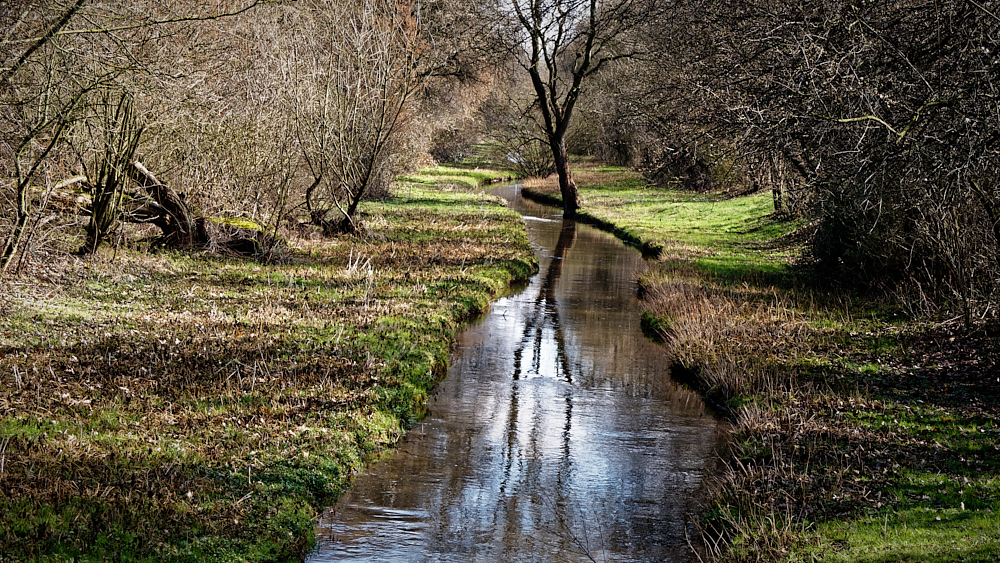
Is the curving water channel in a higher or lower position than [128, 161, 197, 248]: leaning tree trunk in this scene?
lower

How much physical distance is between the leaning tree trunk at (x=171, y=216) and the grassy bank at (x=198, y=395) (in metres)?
0.91

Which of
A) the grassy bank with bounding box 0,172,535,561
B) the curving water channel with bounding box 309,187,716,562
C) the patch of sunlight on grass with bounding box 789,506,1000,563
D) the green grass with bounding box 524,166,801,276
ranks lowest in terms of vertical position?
the curving water channel with bounding box 309,187,716,562

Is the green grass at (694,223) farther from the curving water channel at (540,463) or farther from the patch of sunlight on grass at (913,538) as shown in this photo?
the patch of sunlight on grass at (913,538)

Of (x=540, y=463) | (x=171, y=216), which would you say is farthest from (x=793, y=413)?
(x=171, y=216)

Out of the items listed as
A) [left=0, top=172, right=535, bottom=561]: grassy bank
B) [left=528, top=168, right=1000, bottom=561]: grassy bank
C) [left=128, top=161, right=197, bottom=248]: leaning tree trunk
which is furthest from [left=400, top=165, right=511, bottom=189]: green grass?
[left=0, top=172, right=535, bottom=561]: grassy bank

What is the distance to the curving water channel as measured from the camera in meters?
7.27

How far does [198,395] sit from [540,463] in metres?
3.71

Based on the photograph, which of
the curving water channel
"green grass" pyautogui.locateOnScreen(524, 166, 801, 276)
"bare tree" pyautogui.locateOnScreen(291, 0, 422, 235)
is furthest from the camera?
"green grass" pyautogui.locateOnScreen(524, 166, 801, 276)

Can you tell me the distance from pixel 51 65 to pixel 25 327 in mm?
3328

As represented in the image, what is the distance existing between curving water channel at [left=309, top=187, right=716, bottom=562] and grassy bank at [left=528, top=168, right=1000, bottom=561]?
0.58m

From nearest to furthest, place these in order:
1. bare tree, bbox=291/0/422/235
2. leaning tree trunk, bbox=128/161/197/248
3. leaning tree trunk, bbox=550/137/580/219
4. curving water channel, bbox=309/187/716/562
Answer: curving water channel, bbox=309/187/716/562 → leaning tree trunk, bbox=128/161/197/248 → bare tree, bbox=291/0/422/235 → leaning tree trunk, bbox=550/137/580/219

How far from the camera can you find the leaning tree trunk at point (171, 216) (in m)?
16.7

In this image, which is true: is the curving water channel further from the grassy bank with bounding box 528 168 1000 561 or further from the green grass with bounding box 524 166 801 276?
the green grass with bounding box 524 166 801 276

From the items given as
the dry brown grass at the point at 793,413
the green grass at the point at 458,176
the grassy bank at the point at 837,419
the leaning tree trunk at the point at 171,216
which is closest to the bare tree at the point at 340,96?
the leaning tree trunk at the point at 171,216
